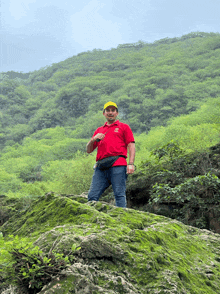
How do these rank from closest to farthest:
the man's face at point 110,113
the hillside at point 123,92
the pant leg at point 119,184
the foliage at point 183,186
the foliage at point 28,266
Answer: the foliage at point 28,266
the pant leg at point 119,184
the man's face at point 110,113
the foliage at point 183,186
the hillside at point 123,92

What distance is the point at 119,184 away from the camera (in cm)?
398

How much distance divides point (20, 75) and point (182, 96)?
94896 mm

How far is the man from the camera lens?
399 centimetres

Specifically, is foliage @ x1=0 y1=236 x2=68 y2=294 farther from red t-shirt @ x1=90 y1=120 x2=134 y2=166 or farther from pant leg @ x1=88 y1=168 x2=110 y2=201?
red t-shirt @ x1=90 y1=120 x2=134 y2=166

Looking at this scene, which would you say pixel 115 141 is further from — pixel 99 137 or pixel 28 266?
pixel 28 266

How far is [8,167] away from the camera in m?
49.4

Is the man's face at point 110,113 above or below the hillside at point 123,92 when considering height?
below

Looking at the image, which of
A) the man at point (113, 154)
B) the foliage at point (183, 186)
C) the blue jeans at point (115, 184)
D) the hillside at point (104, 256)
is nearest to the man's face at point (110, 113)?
the man at point (113, 154)

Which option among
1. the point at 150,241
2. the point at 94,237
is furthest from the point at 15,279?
the point at 150,241

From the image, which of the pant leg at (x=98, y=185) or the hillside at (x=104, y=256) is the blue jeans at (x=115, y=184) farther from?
the hillside at (x=104, y=256)

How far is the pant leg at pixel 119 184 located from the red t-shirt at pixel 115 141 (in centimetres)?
9

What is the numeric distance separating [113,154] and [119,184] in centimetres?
43

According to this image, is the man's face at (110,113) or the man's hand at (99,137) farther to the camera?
the man's face at (110,113)

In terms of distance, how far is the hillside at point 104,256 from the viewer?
1.73m
